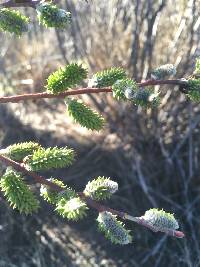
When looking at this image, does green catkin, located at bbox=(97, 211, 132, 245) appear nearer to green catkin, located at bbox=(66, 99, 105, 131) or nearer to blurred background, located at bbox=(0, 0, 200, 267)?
green catkin, located at bbox=(66, 99, 105, 131)

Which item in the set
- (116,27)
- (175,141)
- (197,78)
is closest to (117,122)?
(175,141)

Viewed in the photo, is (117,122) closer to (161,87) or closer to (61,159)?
(161,87)

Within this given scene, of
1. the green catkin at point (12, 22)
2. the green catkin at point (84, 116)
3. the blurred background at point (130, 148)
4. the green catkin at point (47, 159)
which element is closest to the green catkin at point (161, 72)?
the green catkin at point (84, 116)

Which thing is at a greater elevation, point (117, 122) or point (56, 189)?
point (56, 189)

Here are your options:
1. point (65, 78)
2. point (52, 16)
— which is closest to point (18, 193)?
point (65, 78)

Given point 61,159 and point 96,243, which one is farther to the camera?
point 96,243

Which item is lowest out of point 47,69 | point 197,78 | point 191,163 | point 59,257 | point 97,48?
A: point 59,257

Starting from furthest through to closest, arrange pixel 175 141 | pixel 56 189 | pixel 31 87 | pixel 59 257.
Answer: pixel 31 87, pixel 175 141, pixel 59 257, pixel 56 189

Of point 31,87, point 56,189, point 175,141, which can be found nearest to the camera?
point 56,189

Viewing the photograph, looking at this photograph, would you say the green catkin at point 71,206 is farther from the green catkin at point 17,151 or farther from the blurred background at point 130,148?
the blurred background at point 130,148
